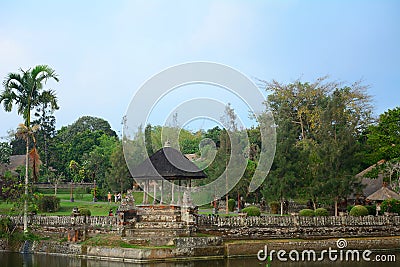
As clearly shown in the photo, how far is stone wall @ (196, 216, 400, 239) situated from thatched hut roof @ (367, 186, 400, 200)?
370 centimetres

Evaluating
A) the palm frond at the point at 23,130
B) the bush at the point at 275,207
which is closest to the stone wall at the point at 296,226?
the palm frond at the point at 23,130

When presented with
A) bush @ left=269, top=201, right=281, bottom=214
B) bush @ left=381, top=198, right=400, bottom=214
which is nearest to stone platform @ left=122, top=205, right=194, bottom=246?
bush @ left=381, top=198, right=400, bottom=214

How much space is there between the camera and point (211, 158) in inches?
1495

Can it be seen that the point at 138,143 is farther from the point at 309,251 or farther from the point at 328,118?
the point at 309,251

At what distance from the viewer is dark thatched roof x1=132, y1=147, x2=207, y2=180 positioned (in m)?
25.2

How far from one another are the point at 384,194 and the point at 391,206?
6.22 ft

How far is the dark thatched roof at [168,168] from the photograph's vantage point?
25.2 metres

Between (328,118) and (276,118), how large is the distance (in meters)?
10.9

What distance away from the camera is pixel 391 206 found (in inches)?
1160

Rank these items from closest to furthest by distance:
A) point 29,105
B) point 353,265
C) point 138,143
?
point 353,265, point 29,105, point 138,143

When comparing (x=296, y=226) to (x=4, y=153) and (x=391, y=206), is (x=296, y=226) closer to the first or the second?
(x=391, y=206)

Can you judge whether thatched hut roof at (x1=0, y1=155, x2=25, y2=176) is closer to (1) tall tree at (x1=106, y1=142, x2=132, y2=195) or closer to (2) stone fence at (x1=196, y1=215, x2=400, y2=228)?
(1) tall tree at (x1=106, y1=142, x2=132, y2=195)

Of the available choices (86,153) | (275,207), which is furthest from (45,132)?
(275,207)

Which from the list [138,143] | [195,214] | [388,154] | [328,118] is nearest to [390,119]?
[388,154]
